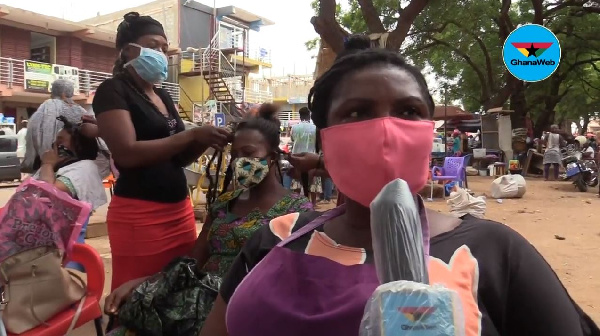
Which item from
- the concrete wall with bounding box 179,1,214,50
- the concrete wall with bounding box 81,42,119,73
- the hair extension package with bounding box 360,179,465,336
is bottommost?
the hair extension package with bounding box 360,179,465,336

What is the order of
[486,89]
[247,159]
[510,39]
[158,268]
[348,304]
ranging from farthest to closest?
[486,89]
[510,39]
[247,159]
[158,268]
[348,304]

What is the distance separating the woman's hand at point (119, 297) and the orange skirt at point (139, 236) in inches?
3.5

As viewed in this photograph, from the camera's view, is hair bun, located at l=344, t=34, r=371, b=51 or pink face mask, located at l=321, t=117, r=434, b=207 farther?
hair bun, located at l=344, t=34, r=371, b=51

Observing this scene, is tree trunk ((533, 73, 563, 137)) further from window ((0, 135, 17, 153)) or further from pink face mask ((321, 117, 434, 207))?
pink face mask ((321, 117, 434, 207))

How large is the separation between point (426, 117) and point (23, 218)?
1.77 m

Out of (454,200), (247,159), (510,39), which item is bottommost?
(454,200)

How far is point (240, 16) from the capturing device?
2511cm

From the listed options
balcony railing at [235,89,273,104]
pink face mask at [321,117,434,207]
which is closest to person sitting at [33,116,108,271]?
pink face mask at [321,117,434,207]

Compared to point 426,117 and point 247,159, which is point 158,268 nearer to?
point 247,159

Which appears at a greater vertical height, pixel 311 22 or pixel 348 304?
pixel 311 22

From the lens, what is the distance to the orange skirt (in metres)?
1.96

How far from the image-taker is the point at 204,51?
21.3m

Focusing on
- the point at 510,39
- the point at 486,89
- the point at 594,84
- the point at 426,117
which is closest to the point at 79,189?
the point at 426,117

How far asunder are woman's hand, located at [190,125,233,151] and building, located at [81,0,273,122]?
17466 mm
